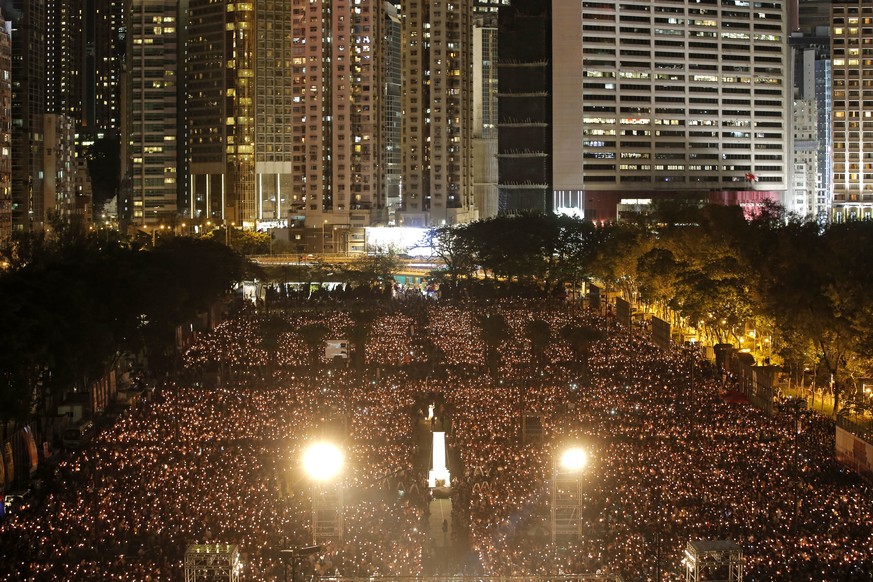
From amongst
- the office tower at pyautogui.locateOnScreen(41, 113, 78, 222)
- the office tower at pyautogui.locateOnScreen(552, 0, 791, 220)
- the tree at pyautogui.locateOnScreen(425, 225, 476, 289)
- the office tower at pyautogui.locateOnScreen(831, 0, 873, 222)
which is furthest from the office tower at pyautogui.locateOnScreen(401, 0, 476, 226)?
the tree at pyautogui.locateOnScreen(425, 225, 476, 289)

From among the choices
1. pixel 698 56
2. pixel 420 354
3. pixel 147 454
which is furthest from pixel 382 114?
pixel 147 454

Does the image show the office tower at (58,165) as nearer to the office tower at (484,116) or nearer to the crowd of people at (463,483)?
the office tower at (484,116)

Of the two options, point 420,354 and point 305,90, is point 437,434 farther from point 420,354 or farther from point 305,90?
point 305,90

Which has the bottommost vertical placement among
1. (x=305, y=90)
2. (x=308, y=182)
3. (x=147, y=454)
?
(x=147, y=454)

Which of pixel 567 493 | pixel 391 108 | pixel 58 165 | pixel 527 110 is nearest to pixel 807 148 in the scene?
pixel 527 110

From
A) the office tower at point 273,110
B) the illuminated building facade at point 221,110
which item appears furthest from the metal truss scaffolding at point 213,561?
the office tower at point 273,110
